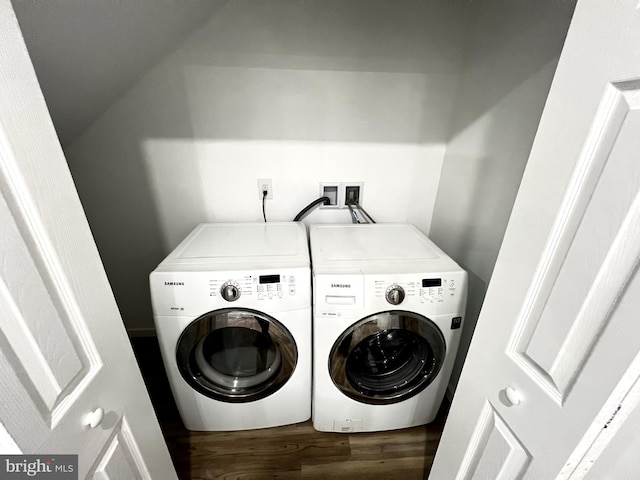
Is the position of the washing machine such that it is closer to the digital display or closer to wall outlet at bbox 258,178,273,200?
the digital display

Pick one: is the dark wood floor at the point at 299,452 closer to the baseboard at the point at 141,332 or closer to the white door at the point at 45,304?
the baseboard at the point at 141,332

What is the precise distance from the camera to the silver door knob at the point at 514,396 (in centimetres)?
55

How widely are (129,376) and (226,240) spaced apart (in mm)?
671

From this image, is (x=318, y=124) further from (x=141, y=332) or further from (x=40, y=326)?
(x=141, y=332)

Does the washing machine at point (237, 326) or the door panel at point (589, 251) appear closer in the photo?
the door panel at point (589, 251)

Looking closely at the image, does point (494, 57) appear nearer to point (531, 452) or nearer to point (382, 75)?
point (382, 75)

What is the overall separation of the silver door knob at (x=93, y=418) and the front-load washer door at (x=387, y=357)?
687 millimetres

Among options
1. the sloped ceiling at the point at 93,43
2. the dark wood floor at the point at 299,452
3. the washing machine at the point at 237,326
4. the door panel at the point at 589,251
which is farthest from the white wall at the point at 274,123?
the door panel at the point at 589,251

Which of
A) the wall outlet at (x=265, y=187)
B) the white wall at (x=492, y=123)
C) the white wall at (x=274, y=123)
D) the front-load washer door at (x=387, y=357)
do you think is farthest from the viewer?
the wall outlet at (x=265, y=187)

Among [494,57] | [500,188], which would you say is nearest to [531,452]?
[500,188]

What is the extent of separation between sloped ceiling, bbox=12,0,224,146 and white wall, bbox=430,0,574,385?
1.11 m

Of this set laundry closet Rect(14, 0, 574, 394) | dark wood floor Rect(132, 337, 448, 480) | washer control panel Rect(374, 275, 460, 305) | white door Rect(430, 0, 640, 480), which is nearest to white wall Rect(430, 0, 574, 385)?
laundry closet Rect(14, 0, 574, 394)

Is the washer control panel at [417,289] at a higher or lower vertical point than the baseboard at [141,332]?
higher

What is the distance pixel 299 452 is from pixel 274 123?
152cm
